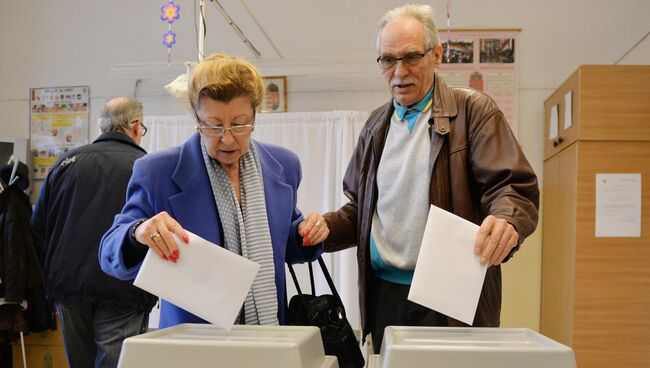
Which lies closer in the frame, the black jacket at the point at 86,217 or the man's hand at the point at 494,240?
the man's hand at the point at 494,240

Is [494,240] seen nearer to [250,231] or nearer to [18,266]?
[250,231]

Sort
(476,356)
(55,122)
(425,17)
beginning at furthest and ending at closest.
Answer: (55,122) → (425,17) → (476,356)

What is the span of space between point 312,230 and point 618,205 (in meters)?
2.14

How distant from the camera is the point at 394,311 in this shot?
1402mm

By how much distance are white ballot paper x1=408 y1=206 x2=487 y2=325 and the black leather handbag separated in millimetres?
425

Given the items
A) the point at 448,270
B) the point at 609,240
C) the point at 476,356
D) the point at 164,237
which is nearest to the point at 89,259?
the point at 164,237

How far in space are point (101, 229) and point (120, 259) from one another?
120 centimetres

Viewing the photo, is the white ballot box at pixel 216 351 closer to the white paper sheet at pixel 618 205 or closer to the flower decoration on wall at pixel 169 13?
the flower decoration on wall at pixel 169 13

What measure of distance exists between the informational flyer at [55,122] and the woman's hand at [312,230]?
3333 millimetres

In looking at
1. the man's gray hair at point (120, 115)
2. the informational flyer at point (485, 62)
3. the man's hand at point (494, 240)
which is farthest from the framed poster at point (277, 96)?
the man's hand at point (494, 240)

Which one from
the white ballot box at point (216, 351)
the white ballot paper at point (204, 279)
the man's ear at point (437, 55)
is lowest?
the white ballot box at point (216, 351)

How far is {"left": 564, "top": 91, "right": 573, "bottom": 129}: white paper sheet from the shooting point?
2.97m

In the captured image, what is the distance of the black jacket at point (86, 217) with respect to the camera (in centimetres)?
211

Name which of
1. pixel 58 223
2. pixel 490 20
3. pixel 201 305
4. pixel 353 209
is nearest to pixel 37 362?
pixel 58 223
